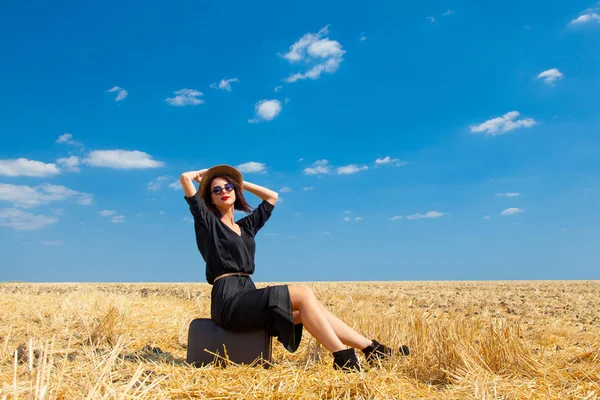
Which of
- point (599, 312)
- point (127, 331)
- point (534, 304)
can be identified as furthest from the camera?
point (534, 304)

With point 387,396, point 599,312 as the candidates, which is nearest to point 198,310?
point 387,396

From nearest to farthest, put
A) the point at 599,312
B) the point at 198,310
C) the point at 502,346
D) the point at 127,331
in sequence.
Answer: the point at 502,346
the point at 127,331
the point at 198,310
the point at 599,312

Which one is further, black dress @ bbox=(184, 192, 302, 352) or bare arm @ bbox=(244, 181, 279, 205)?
bare arm @ bbox=(244, 181, 279, 205)

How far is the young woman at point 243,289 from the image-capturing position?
4273mm

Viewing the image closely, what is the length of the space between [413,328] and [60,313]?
4.74 m

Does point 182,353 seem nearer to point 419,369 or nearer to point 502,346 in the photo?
point 419,369

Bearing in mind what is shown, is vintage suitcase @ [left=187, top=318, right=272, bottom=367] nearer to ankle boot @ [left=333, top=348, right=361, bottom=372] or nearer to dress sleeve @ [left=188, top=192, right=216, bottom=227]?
ankle boot @ [left=333, top=348, right=361, bottom=372]

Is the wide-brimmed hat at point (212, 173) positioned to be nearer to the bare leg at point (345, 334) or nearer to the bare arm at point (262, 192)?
the bare arm at point (262, 192)

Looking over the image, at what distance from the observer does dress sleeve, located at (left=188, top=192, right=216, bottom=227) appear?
4.64 meters

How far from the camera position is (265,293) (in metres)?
4.28

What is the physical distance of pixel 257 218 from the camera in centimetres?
526

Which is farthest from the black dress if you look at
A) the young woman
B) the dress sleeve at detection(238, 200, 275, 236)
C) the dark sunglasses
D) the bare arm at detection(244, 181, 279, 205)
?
the bare arm at detection(244, 181, 279, 205)

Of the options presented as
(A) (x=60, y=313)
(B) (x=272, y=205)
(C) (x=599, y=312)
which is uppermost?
(B) (x=272, y=205)

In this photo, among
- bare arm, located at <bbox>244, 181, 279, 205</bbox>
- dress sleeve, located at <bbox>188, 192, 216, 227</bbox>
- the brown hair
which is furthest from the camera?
bare arm, located at <bbox>244, 181, 279, 205</bbox>
